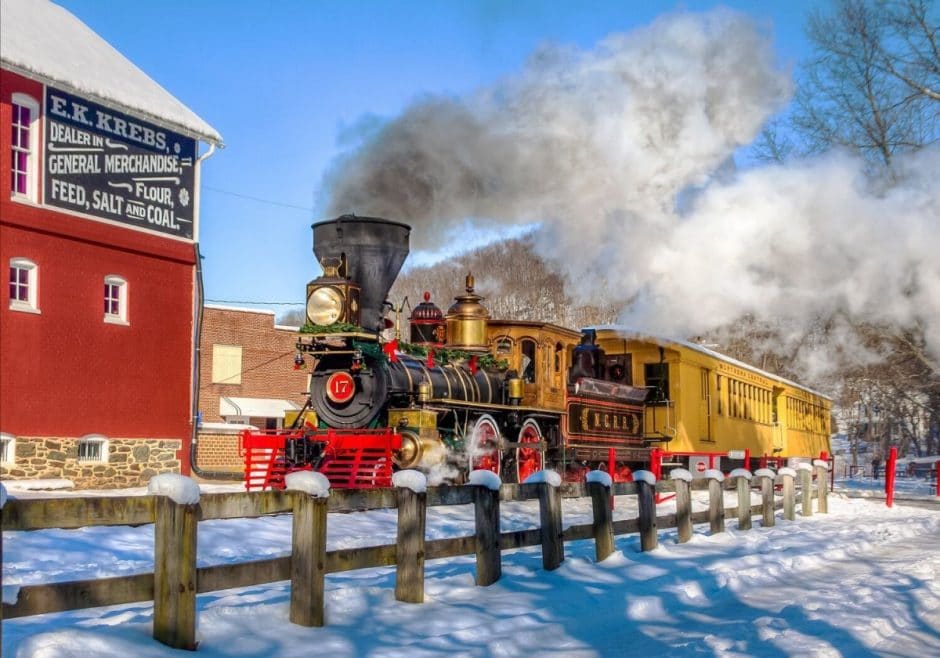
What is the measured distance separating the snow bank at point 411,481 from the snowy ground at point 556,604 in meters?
0.76

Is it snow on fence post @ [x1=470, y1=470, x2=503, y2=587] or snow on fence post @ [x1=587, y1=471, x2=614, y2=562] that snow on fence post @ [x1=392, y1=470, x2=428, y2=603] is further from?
snow on fence post @ [x1=587, y1=471, x2=614, y2=562]

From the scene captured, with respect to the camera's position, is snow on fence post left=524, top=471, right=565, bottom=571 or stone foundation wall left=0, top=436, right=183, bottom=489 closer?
snow on fence post left=524, top=471, right=565, bottom=571

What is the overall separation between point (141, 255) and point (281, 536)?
Answer: 41.0 ft

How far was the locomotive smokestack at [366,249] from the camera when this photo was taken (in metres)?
15.4

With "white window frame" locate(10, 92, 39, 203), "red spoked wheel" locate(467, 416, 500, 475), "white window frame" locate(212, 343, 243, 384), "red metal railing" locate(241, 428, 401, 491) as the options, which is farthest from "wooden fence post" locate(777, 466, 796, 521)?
"white window frame" locate(212, 343, 243, 384)

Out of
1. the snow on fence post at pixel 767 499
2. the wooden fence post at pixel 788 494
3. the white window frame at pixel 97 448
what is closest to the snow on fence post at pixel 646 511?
the snow on fence post at pixel 767 499

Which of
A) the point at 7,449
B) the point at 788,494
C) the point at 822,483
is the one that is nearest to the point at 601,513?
the point at 788,494

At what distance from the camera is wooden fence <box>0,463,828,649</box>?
4.79 metres

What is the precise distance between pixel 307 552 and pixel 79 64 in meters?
17.8

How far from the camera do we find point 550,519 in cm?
876

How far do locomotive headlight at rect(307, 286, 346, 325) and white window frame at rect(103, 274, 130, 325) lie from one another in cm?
789

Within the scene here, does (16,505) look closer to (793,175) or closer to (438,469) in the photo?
(438,469)

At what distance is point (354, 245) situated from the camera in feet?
50.4

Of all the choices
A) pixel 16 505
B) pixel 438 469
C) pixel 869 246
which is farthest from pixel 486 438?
pixel 16 505
